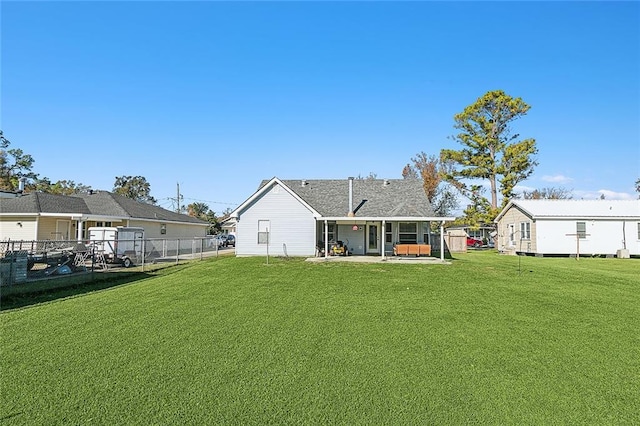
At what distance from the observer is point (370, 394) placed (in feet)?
14.1

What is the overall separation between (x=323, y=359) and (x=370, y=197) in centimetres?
1949

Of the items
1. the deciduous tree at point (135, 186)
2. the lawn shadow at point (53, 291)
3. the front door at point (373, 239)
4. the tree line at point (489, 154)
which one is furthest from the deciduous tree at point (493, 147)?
the deciduous tree at point (135, 186)

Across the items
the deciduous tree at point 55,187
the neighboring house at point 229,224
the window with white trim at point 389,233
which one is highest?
the deciduous tree at point 55,187

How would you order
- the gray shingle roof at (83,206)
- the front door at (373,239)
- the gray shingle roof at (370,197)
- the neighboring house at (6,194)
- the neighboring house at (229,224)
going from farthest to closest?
the neighboring house at (6,194) → the neighboring house at (229,224) → the front door at (373,239) → the gray shingle roof at (83,206) → the gray shingle roof at (370,197)

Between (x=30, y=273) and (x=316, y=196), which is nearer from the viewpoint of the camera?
(x=30, y=273)

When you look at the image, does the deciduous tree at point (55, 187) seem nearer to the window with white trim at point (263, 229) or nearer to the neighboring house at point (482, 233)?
the window with white trim at point (263, 229)

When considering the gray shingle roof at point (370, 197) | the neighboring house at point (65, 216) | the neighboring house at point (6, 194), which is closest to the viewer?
the gray shingle roof at point (370, 197)

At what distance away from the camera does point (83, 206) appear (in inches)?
978

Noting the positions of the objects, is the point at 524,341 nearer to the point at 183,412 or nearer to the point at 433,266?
the point at 183,412

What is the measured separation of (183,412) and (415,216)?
1742cm

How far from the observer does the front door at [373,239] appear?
22.8 meters

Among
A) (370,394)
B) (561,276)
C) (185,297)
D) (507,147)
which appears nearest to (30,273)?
(185,297)

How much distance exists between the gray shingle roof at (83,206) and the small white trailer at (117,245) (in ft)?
15.5

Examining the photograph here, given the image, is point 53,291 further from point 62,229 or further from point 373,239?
point 373,239
